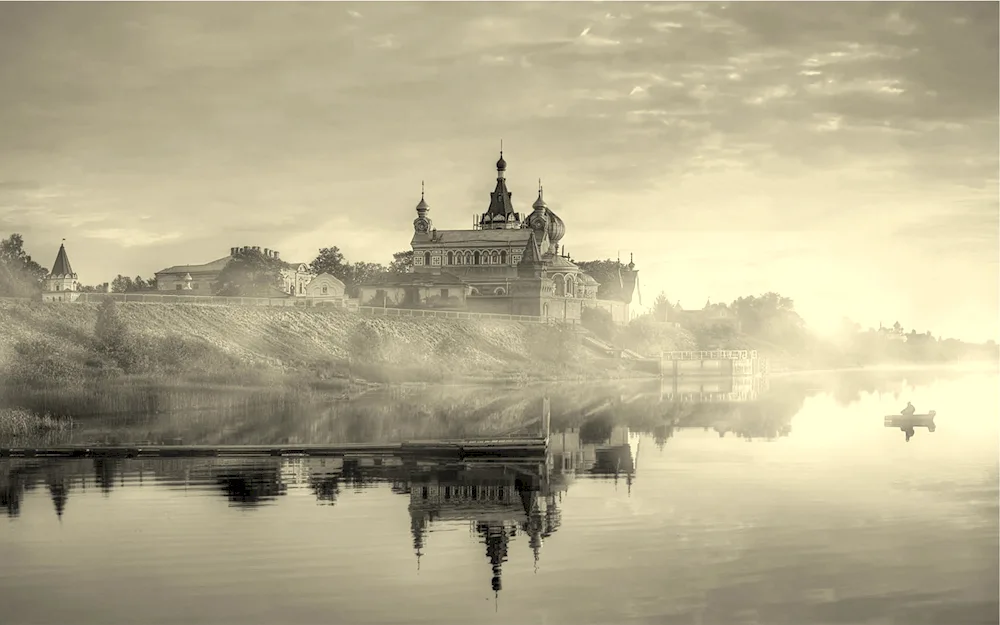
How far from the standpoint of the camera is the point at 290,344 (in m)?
113

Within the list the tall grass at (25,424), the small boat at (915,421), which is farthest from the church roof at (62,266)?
the small boat at (915,421)

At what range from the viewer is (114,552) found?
99.9 ft

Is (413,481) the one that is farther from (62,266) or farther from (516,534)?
(62,266)

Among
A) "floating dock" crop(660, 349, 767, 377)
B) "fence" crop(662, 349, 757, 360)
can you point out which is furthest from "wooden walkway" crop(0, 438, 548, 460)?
"fence" crop(662, 349, 757, 360)

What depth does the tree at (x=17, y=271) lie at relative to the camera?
12138 centimetres

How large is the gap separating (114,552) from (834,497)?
2506 centimetres

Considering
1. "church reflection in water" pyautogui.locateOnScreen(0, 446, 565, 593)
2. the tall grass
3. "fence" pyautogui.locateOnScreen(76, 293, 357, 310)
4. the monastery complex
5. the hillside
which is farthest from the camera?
the monastery complex

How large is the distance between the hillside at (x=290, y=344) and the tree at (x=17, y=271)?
20.6 m

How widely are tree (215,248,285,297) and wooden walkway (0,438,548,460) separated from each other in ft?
336

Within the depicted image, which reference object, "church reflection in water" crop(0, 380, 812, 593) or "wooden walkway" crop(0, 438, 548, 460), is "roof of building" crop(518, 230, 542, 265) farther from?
"wooden walkway" crop(0, 438, 548, 460)

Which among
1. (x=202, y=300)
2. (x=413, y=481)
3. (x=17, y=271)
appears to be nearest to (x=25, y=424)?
(x=413, y=481)

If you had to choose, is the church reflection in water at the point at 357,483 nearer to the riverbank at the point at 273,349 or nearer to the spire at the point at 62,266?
the riverbank at the point at 273,349

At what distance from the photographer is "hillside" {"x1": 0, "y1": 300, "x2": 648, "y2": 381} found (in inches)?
3386

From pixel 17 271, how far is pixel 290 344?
44.9 meters
